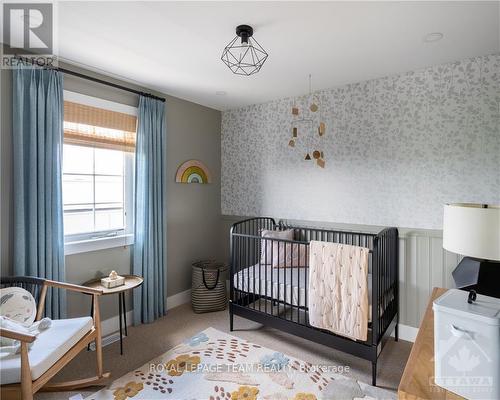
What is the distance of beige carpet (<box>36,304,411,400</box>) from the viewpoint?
7.29 feet

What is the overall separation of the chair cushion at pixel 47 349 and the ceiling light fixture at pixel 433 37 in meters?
3.03

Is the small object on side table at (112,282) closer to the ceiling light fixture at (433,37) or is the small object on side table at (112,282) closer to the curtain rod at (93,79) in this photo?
the curtain rod at (93,79)

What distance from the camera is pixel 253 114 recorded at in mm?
3699

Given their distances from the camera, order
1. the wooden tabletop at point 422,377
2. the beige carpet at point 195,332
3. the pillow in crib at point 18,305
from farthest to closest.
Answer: the beige carpet at point 195,332, the pillow in crib at point 18,305, the wooden tabletop at point 422,377

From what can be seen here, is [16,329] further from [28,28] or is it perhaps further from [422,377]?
[422,377]

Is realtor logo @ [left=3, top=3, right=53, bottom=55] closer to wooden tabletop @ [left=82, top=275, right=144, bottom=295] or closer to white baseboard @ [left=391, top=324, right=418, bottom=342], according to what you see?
wooden tabletop @ [left=82, top=275, right=144, bottom=295]

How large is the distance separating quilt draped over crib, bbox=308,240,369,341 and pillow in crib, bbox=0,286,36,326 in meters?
1.98

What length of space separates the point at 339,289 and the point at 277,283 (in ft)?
1.94

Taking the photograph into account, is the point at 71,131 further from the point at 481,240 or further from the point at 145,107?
the point at 481,240

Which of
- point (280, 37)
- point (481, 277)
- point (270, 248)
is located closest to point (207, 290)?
point (270, 248)

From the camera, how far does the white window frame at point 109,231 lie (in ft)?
8.39

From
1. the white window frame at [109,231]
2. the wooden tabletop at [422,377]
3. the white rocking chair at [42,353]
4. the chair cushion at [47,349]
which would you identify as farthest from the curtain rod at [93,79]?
the wooden tabletop at [422,377]

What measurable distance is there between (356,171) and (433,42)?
1.21 meters

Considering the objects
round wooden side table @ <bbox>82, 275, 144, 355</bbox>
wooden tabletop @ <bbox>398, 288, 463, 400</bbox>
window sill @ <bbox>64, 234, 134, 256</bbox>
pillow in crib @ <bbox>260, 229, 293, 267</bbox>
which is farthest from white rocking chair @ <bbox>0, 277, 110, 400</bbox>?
wooden tabletop @ <bbox>398, 288, 463, 400</bbox>
